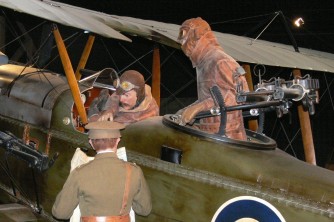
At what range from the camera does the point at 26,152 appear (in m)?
4.64

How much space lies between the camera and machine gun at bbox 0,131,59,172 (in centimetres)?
448

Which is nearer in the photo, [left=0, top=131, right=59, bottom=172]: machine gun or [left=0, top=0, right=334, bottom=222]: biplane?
[left=0, top=0, right=334, bottom=222]: biplane

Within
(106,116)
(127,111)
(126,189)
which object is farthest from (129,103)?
(126,189)

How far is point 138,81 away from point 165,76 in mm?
11673

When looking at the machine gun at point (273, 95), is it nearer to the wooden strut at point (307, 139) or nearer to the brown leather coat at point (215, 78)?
the brown leather coat at point (215, 78)

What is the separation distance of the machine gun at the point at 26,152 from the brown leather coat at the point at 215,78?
1624 millimetres

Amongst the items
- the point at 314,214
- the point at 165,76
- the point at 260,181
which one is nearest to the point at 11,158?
the point at 260,181

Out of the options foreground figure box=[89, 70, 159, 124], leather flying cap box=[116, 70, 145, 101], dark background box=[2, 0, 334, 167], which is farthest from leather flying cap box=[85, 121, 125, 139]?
dark background box=[2, 0, 334, 167]

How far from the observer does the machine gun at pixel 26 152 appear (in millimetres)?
4482

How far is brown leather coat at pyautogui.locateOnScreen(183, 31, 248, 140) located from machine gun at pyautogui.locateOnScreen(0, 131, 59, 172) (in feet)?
5.33

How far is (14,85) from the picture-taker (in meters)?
5.27

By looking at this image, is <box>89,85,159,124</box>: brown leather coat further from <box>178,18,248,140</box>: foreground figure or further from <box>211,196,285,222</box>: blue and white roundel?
<box>211,196,285,222</box>: blue and white roundel

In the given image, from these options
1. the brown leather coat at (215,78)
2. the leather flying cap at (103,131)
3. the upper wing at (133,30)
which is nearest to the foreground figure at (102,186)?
the leather flying cap at (103,131)

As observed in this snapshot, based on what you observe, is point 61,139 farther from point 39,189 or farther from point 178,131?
point 178,131
